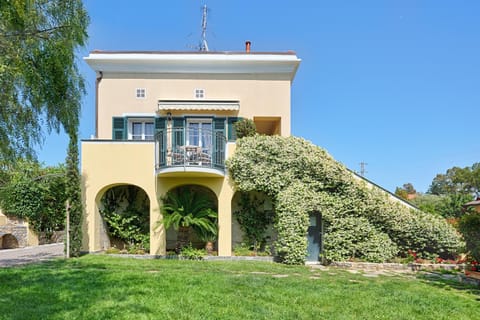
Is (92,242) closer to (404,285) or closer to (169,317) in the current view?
(169,317)

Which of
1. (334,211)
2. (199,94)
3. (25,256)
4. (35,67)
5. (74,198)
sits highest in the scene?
(199,94)

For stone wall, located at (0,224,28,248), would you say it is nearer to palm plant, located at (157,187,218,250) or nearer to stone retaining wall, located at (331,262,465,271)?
palm plant, located at (157,187,218,250)

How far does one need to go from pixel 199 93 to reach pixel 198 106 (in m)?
1.24

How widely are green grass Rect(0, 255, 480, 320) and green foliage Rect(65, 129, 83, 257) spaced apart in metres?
2.33

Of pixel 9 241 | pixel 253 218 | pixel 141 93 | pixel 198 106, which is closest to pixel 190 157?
pixel 198 106

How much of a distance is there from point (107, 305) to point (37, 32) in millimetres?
5340

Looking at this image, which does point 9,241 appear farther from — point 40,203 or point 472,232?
point 472,232

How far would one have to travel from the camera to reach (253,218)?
1400cm

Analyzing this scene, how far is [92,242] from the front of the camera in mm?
13000

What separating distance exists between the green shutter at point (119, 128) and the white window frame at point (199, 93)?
3.74 metres

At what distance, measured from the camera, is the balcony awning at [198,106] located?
1539 cm

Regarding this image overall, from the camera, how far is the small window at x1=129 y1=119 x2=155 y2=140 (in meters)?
16.1

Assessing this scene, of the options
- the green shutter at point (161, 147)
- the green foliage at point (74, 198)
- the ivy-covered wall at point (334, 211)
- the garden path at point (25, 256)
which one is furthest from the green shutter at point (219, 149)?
the garden path at point (25, 256)

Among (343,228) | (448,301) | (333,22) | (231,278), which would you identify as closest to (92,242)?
(231,278)
